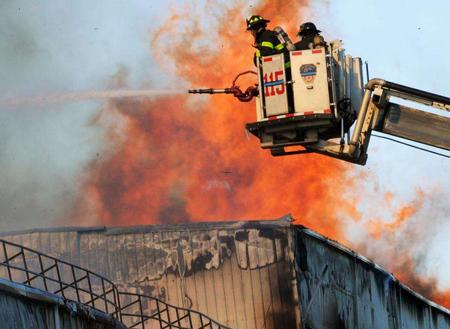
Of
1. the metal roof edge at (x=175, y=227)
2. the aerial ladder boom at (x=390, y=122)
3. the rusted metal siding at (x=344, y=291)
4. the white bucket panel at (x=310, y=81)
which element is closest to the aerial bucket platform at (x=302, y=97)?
the white bucket panel at (x=310, y=81)

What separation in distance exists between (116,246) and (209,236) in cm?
253

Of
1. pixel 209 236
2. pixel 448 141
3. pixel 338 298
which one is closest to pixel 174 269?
pixel 209 236

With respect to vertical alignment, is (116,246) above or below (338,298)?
above

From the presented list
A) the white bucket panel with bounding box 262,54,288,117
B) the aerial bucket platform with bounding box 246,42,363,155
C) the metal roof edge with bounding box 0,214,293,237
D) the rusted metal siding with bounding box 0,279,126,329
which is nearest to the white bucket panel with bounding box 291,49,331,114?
the aerial bucket platform with bounding box 246,42,363,155

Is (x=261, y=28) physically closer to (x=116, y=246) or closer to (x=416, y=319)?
(x=116, y=246)

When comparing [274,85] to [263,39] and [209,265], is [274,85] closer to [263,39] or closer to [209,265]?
[263,39]

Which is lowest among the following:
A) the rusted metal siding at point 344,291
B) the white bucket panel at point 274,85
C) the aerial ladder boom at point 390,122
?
the rusted metal siding at point 344,291

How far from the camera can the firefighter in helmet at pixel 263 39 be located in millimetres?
23453

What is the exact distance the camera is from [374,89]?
71.7 ft

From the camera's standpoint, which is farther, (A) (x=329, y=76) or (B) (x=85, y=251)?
(B) (x=85, y=251)

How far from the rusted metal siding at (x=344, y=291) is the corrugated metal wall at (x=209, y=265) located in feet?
1.98

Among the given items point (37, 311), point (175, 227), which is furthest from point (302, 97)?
point (175, 227)

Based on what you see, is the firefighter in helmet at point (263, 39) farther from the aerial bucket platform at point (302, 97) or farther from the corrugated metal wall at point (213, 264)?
the corrugated metal wall at point (213, 264)

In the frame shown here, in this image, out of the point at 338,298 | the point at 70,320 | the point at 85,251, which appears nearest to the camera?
the point at 70,320
